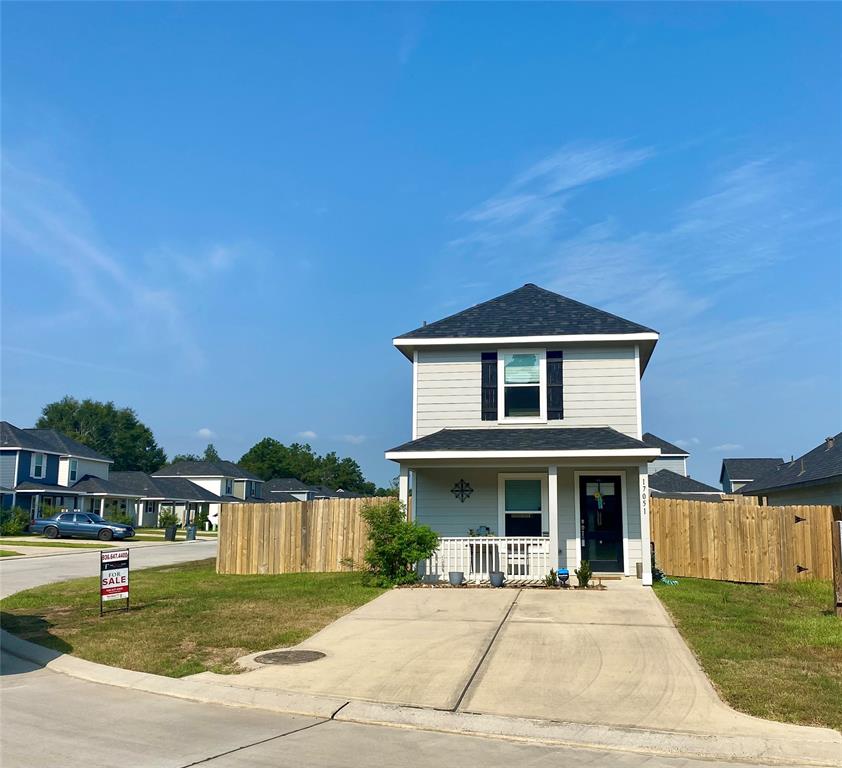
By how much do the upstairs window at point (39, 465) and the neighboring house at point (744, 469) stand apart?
1863 inches

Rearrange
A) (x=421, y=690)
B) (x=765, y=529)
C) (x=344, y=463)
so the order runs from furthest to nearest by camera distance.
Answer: (x=344, y=463), (x=765, y=529), (x=421, y=690)

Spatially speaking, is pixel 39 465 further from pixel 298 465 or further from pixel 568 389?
pixel 298 465

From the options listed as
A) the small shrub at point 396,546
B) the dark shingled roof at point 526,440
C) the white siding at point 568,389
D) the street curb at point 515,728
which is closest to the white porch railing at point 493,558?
the small shrub at point 396,546

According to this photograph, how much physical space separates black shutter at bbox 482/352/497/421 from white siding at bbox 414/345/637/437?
124mm

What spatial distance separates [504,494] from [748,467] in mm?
46843

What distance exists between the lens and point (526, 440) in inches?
699

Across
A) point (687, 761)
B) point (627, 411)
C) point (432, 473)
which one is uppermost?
point (627, 411)

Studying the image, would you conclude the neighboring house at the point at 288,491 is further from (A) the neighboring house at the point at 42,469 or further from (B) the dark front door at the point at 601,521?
(B) the dark front door at the point at 601,521

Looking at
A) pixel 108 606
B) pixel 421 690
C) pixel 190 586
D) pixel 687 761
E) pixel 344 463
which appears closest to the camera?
pixel 687 761

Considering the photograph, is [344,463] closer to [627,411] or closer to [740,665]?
[627,411]

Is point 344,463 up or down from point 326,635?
up

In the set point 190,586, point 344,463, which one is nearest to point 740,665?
point 190,586

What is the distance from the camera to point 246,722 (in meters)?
7.38

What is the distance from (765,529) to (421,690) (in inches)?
527
